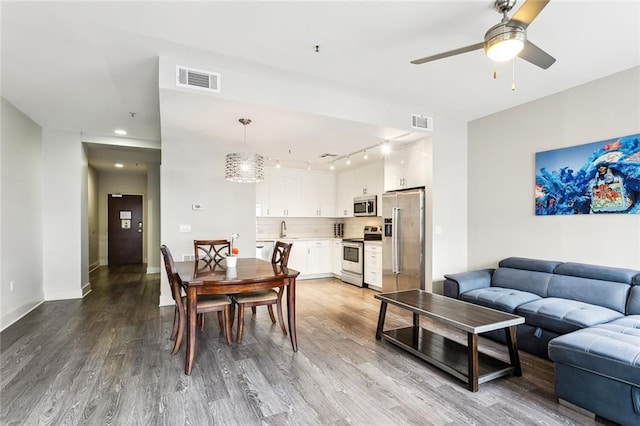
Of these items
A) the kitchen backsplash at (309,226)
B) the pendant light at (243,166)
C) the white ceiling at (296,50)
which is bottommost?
the kitchen backsplash at (309,226)

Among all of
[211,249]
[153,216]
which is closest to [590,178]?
[211,249]

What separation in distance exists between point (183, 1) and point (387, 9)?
141 centimetres

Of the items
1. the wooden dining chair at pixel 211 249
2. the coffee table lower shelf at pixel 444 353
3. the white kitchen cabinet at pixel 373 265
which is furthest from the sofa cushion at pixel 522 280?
the wooden dining chair at pixel 211 249

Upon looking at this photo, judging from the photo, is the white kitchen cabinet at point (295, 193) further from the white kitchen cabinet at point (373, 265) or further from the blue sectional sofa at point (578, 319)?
the blue sectional sofa at point (578, 319)

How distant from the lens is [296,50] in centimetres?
274

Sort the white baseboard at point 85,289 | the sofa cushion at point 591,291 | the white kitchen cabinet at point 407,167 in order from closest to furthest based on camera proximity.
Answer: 1. the sofa cushion at point 591,291
2. the white kitchen cabinet at point 407,167
3. the white baseboard at point 85,289

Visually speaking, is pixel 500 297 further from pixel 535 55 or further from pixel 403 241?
pixel 535 55

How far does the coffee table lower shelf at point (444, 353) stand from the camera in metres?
2.49

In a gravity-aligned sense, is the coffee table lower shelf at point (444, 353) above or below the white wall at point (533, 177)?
below

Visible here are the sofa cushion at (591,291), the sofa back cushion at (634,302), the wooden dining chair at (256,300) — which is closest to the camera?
the sofa back cushion at (634,302)

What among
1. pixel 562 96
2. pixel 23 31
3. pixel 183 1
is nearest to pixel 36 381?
pixel 23 31

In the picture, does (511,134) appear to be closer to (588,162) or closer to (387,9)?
(588,162)

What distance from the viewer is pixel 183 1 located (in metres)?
2.12

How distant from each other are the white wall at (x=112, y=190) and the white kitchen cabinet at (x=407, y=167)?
757cm
